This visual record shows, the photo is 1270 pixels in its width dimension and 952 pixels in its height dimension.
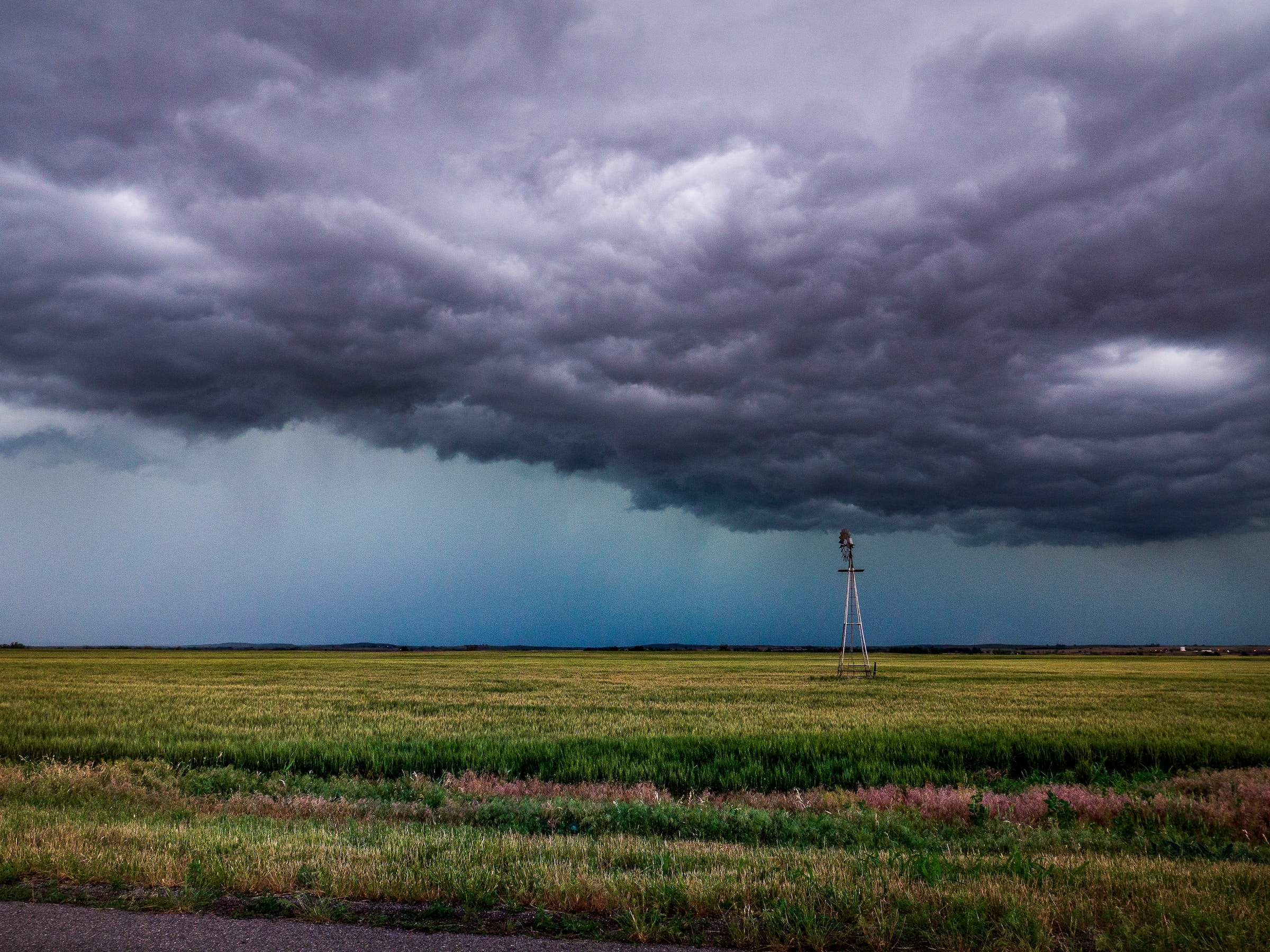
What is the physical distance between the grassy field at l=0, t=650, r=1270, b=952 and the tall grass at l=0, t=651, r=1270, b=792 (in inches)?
5.7

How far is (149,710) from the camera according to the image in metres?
28.0

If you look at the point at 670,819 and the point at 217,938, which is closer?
the point at 217,938

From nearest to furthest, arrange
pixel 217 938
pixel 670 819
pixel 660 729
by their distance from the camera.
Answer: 1. pixel 217 938
2. pixel 670 819
3. pixel 660 729

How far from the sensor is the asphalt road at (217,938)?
5781 millimetres

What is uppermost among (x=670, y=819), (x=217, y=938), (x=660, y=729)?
(x=217, y=938)

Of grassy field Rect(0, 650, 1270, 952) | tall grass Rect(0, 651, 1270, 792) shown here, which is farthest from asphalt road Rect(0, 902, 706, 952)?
tall grass Rect(0, 651, 1270, 792)

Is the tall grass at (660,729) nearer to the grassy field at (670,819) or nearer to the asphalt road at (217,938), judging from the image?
the grassy field at (670,819)

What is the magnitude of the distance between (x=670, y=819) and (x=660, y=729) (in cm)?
1189

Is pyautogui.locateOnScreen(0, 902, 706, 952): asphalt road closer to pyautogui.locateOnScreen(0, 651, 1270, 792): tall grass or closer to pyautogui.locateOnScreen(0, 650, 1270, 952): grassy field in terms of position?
pyautogui.locateOnScreen(0, 650, 1270, 952): grassy field

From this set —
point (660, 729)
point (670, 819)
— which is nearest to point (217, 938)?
point (670, 819)

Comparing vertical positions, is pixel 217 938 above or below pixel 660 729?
above

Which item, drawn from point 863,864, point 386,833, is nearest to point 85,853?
point 386,833

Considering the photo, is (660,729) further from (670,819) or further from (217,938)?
(217,938)

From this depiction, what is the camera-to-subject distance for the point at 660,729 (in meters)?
23.1
